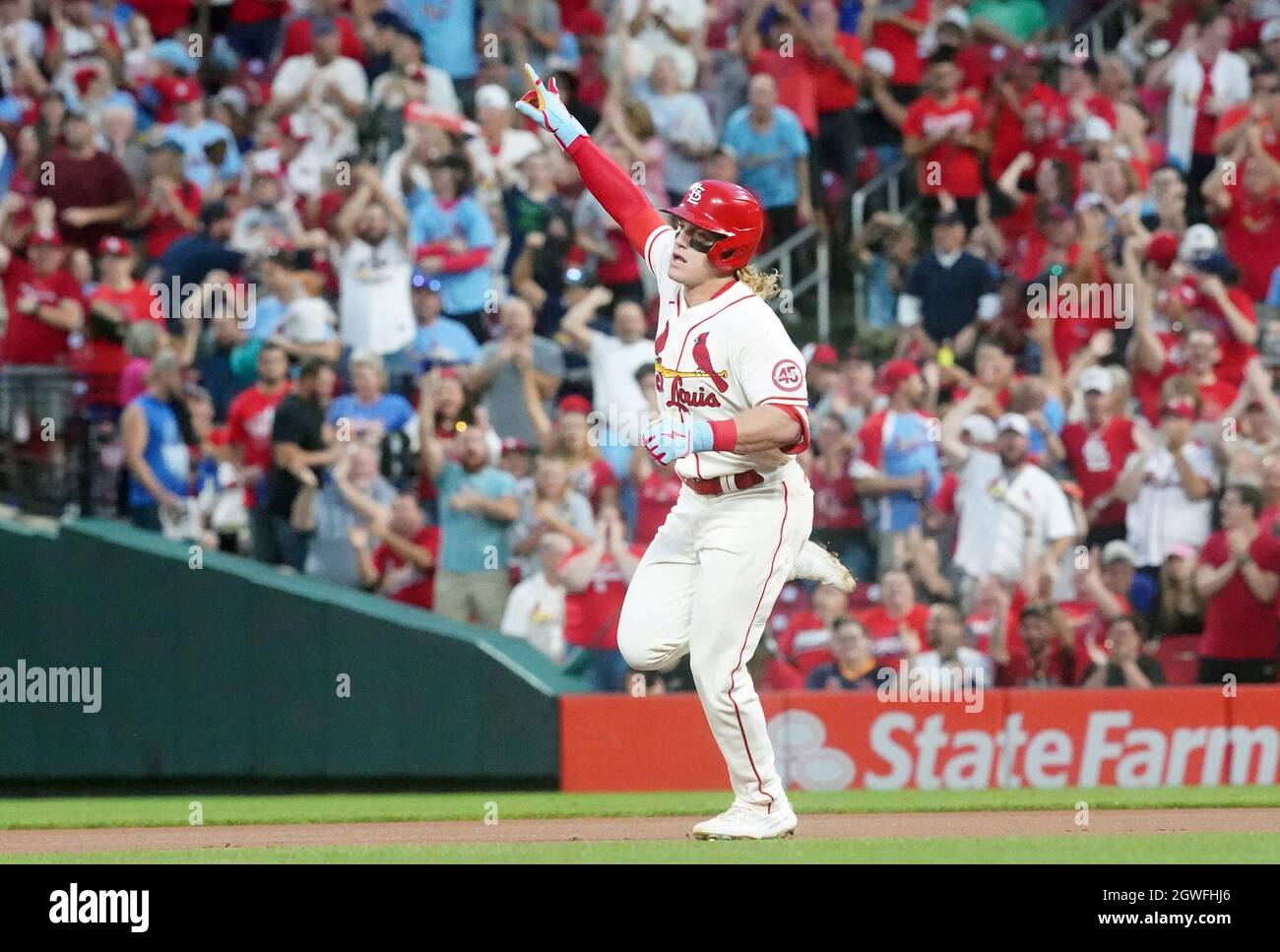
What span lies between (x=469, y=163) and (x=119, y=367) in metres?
2.54

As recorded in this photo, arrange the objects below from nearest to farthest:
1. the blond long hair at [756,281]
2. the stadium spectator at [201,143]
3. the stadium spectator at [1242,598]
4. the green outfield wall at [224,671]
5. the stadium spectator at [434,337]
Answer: the blond long hair at [756,281], the green outfield wall at [224,671], the stadium spectator at [1242,598], the stadium spectator at [434,337], the stadium spectator at [201,143]

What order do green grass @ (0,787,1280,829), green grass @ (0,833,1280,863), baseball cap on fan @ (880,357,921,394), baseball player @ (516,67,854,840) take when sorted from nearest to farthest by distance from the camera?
green grass @ (0,833,1280,863) < baseball player @ (516,67,854,840) < green grass @ (0,787,1280,829) < baseball cap on fan @ (880,357,921,394)

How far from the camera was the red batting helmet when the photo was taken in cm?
698

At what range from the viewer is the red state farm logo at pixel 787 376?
6820 mm

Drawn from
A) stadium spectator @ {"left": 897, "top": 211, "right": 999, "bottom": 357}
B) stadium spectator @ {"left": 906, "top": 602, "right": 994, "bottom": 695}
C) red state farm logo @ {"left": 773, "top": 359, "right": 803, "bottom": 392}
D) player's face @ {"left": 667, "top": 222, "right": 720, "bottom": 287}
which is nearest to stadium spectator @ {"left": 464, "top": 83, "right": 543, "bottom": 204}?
stadium spectator @ {"left": 897, "top": 211, "right": 999, "bottom": 357}

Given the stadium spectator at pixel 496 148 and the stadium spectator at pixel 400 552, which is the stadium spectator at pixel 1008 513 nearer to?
the stadium spectator at pixel 400 552

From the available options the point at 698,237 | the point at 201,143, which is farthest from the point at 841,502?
the point at 201,143

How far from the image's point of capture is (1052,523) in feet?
37.0

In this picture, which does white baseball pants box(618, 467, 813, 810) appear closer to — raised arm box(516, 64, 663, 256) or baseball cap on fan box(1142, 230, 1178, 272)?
raised arm box(516, 64, 663, 256)

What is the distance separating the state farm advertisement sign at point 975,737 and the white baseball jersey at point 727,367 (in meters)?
3.63

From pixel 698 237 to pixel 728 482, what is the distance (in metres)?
0.84

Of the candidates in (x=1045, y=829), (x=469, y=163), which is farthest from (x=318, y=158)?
(x=1045, y=829)

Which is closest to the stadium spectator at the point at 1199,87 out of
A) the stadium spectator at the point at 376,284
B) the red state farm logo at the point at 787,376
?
the stadium spectator at the point at 376,284

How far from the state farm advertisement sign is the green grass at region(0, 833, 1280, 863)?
9.56 ft
